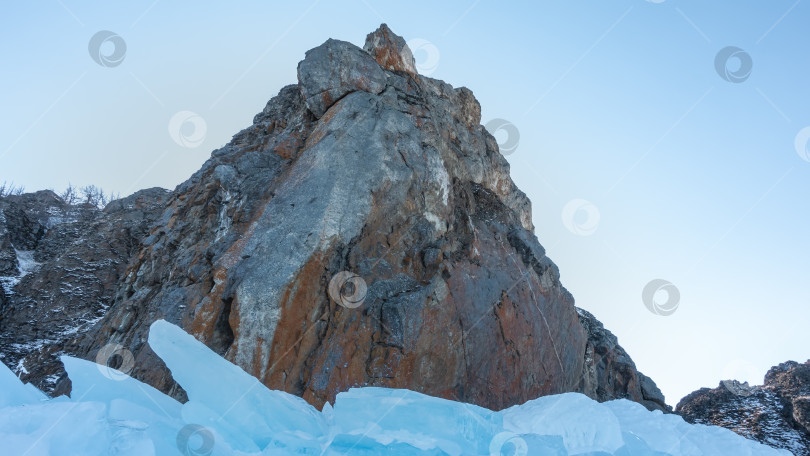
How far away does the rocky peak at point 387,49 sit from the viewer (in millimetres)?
17859

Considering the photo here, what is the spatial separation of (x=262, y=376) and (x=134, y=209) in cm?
1700

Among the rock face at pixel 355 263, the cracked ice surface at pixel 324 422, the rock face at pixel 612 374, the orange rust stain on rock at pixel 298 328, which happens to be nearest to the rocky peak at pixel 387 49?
Answer: the rock face at pixel 355 263

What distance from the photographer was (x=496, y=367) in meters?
13.6

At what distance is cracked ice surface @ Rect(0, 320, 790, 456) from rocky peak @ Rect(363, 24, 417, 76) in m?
13.5

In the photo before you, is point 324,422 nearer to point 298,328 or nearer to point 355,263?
point 298,328

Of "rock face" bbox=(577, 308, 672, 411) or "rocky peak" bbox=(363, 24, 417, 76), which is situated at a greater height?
"rocky peak" bbox=(363, 24, 417, 76)

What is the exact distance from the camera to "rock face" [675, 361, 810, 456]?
792 inches

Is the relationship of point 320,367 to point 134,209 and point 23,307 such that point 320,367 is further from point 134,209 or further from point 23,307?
point 134,209

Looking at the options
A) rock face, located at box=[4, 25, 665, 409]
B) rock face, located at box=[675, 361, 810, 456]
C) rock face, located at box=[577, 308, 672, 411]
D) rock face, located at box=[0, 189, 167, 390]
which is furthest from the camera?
rock face, located at box=[577, 308, 672, 411]

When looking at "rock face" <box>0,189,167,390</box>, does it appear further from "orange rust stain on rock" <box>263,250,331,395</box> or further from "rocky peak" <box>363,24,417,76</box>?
"rocky peak" <box>363,24,417,76</box>

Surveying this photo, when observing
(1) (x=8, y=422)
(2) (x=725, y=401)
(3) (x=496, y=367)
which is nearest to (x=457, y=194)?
(3) (x=496, y=367)

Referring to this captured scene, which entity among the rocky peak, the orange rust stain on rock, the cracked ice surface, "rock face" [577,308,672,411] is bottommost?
the cracked ice surface

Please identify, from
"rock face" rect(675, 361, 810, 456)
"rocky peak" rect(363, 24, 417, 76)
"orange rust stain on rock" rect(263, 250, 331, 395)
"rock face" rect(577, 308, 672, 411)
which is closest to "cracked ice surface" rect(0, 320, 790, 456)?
"orange rust stain on rock" rect(263, 250, 331, 395)

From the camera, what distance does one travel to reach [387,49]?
18.0 metres
